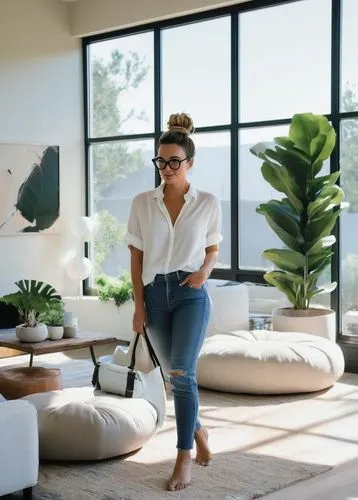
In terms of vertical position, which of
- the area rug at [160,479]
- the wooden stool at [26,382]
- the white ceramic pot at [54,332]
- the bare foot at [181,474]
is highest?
the white ceramic pot at [54,332]

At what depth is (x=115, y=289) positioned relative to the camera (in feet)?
26.2

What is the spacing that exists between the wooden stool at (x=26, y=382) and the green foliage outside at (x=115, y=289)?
2.95 metres

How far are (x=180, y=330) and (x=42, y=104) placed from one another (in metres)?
5.38

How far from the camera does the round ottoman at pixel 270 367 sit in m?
5.45

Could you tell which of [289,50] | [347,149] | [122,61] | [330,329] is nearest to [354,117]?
[347,149]

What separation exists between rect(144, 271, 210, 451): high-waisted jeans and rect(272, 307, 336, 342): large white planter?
285 centimetres

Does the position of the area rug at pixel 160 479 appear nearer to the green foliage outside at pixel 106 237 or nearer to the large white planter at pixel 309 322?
the large white planter at pixel 309 322

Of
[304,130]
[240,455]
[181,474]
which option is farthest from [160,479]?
[304,130]

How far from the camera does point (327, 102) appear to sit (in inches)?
263

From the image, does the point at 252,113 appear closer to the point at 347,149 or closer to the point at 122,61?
the point at 347,149

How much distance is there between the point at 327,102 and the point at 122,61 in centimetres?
253

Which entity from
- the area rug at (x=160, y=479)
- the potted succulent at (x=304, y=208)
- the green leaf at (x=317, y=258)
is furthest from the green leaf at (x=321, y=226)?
the area rug at (x=160, y=479)

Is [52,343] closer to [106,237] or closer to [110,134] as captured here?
[106,237]

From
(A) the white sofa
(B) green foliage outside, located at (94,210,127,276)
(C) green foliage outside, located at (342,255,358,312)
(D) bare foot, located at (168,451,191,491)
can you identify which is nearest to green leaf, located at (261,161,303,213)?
(C) green foliage outside, located at (342,255,358,312)
